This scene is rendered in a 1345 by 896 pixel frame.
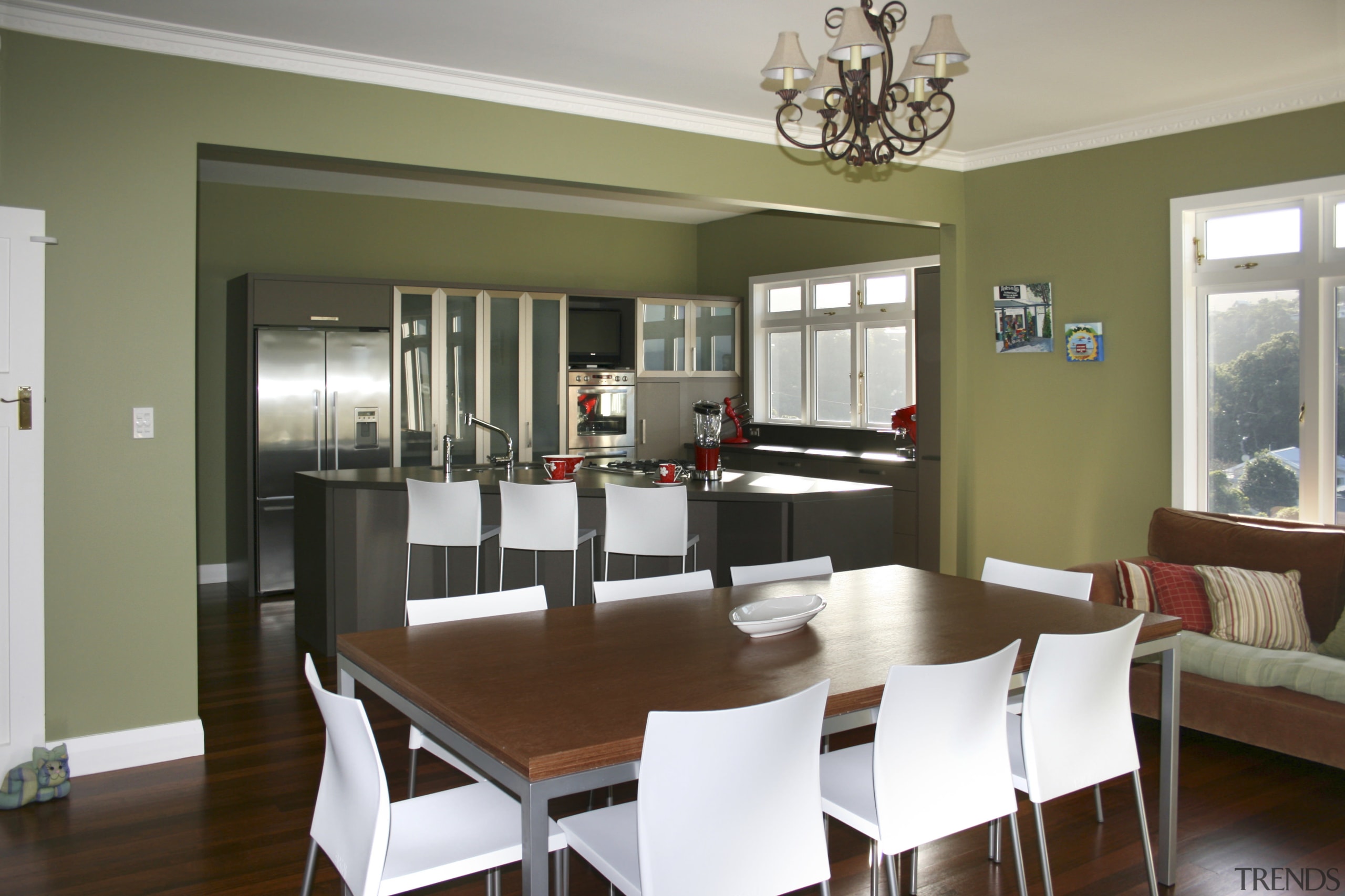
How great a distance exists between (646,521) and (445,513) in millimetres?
897

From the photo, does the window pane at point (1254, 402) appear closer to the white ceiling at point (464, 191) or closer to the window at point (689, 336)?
the white ceiling at point (464, 191)

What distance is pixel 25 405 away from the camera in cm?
318

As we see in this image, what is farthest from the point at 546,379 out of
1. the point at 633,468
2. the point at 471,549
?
the point at 471,549

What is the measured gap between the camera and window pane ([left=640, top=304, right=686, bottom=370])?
7.48 metres

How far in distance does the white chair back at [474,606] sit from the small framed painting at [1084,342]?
3.65 m

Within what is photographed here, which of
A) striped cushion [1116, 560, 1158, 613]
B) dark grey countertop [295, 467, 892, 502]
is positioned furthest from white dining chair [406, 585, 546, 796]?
striped cushion [1116, 560, 1158, 613]

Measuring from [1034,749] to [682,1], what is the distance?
256 centimetres

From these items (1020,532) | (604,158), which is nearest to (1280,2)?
(604,158)

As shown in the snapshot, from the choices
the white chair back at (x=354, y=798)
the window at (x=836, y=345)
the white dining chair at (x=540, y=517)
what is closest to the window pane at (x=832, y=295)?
the window at (x=836, y=345)

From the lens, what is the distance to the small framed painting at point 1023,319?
5.37 m

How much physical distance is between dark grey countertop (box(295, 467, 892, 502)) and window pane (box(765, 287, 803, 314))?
2.77m

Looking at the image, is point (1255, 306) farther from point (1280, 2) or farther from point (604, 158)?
point (604, 158)

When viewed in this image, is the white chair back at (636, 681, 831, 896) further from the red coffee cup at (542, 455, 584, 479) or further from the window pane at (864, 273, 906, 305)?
the window pane at (864, 273, 906, 305)

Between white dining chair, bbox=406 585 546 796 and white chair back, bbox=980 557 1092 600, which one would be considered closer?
white dining chair, bbox=406 585 546 796
